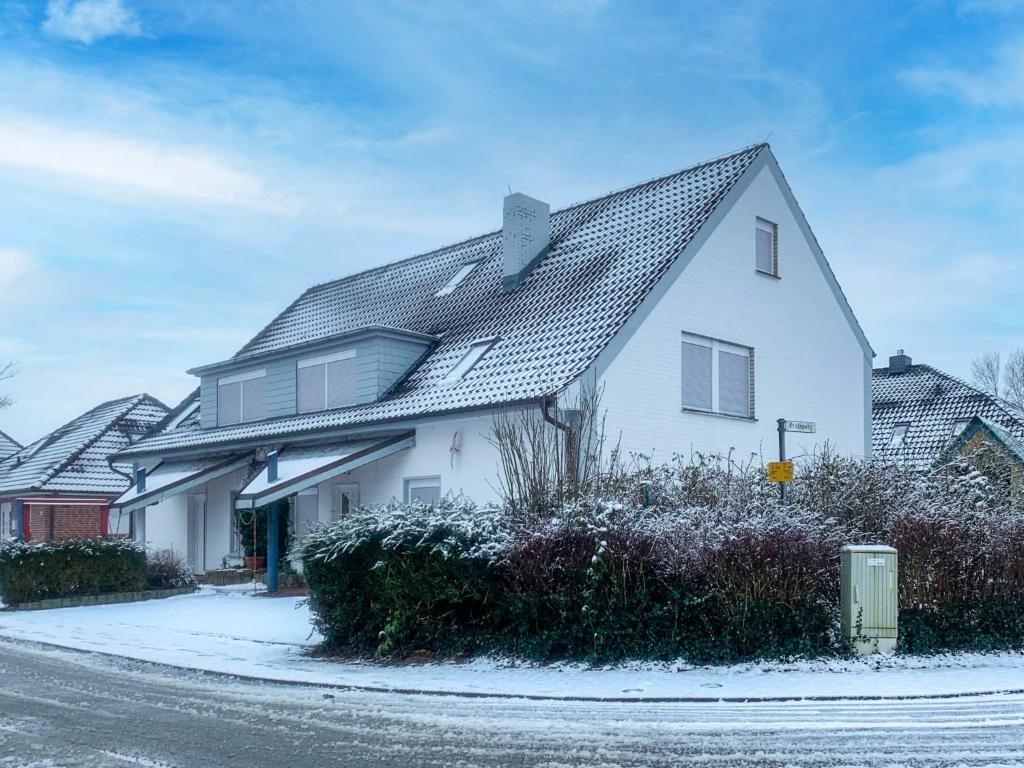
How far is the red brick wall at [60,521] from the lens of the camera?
35.8 meters

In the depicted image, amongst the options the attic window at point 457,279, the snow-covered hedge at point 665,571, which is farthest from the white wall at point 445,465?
the attic window at point 457,279

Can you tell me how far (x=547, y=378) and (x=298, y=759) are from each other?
34.5 ft

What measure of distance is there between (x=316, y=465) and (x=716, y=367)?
25.6 ft

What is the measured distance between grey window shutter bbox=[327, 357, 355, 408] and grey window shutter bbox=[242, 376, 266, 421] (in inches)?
104

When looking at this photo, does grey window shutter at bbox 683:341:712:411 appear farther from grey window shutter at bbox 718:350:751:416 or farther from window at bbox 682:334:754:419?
grey window shutter at bbox 718:350:751:416

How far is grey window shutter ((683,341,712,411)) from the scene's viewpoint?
20484 millimetres

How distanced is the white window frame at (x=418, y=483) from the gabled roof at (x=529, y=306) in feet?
3.98

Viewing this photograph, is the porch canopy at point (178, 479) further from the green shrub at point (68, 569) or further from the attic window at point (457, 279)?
the attic window at point (457, 279)

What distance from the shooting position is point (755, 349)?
868 inches

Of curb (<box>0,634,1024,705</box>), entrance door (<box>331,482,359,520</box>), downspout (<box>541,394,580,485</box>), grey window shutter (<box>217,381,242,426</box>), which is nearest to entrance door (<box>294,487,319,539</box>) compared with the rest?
entrance door (<box>331,482,359,520</box>)

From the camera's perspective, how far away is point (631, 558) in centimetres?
1204

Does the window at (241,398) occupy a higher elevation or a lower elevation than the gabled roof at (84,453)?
higher

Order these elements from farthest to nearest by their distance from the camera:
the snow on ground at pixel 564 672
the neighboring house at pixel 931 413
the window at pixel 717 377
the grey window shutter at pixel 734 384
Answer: the neighboring house at pixel 931 413
the grey window shutter at pixel 734 384
the window at pixel 717 377
the snow on ground at pixel 564 672

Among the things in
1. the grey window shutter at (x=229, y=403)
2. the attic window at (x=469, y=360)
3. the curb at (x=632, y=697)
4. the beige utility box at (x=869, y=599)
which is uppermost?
the attic window at (x=469, y=360)
